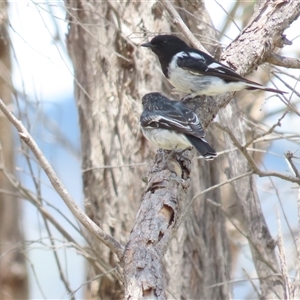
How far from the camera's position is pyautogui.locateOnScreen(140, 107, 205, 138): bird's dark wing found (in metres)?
4.13

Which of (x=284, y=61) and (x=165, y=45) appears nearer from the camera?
(x=284, y=61)

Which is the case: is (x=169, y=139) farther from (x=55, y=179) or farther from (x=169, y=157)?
(x=55, y=179)

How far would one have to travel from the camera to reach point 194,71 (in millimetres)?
4840

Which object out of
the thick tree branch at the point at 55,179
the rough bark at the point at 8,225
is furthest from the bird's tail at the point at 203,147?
the rough bark at the point at 8,225

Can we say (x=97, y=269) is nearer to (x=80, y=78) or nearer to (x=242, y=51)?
(x=80, y=78)

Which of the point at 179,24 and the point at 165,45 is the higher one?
the point at 165,45

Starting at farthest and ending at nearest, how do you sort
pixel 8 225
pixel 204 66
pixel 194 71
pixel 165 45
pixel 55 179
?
pixel 8 225 → pixel 165 45 → pixel 194 71 → pixel 204 66 → pixel 55 179

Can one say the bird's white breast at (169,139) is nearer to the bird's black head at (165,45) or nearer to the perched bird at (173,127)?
the perched bird at (173,127)

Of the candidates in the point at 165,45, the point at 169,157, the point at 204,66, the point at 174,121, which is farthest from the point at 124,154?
the point at 169,157

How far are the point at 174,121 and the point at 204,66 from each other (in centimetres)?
60

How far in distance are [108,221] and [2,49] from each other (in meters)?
3.53

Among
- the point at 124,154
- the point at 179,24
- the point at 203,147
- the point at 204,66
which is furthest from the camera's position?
the point at 124,154

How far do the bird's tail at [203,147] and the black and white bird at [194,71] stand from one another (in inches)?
21.1

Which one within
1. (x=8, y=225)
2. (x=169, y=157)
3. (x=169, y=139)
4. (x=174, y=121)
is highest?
(x=8, y=225)
